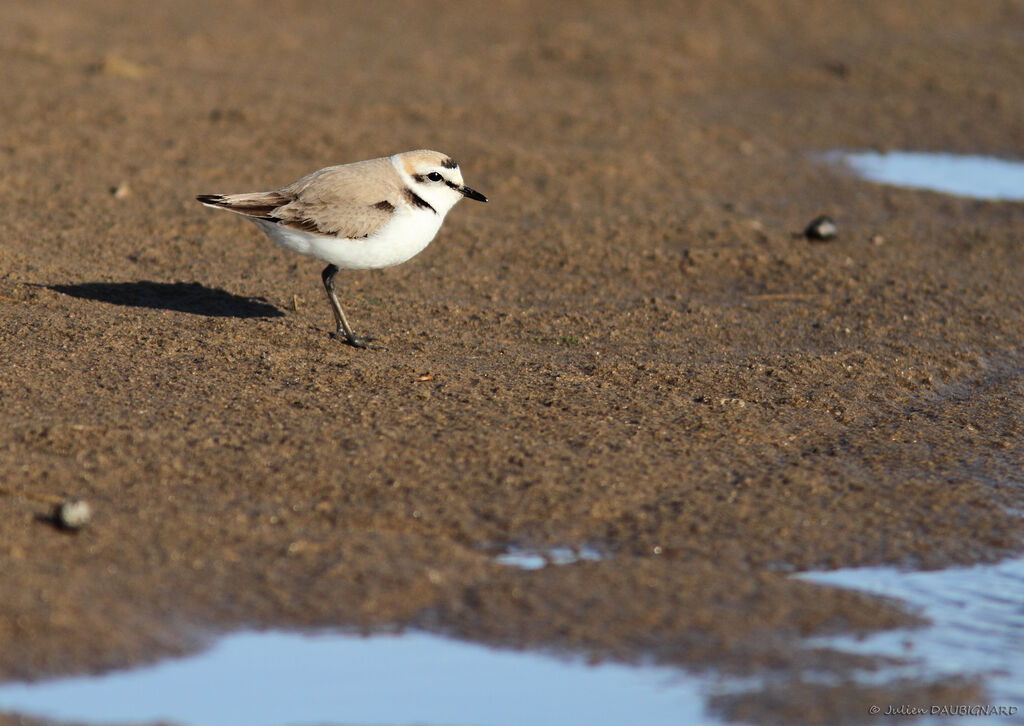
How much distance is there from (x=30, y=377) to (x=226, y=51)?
9.43 meters

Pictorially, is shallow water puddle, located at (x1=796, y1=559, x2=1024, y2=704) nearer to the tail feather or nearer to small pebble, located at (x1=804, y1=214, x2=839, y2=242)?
the tail feather

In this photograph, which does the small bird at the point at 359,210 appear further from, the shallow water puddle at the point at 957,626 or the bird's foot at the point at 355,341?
the shallow water puddle at the point at 957,626

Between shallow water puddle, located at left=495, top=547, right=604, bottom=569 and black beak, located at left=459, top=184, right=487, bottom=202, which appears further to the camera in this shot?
black beak, located at left=459, top=184, right=487, bottom=202

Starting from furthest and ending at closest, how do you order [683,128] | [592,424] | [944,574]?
[683,128]
[592,424]
[944,574]

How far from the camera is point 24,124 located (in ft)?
35.0

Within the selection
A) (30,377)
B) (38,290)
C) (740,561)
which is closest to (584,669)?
(740,561)

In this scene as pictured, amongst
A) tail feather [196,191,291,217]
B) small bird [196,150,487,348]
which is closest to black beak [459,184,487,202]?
small bird [196,150,487,348]

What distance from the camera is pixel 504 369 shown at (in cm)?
664

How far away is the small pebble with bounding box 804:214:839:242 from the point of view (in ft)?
30.5

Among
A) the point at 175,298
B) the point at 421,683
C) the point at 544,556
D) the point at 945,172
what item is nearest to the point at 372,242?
the point at 175,298

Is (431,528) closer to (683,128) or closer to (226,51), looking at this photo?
(683,128)

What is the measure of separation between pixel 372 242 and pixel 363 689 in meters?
3.31

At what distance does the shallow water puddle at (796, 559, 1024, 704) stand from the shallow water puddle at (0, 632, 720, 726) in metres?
0.75

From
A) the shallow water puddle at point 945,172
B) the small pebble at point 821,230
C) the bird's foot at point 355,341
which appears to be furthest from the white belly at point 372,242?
the shallow water puddle at point 945,172
